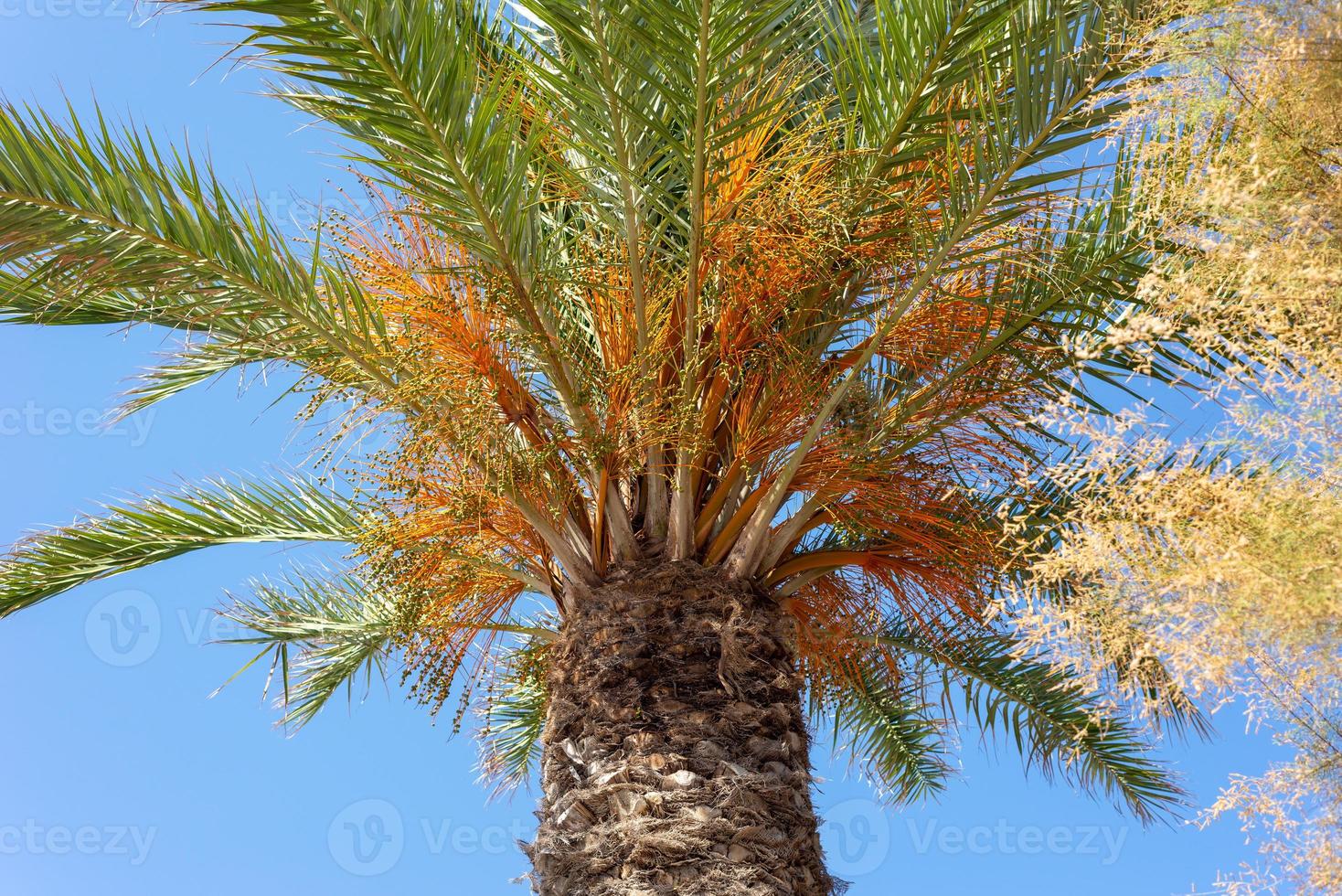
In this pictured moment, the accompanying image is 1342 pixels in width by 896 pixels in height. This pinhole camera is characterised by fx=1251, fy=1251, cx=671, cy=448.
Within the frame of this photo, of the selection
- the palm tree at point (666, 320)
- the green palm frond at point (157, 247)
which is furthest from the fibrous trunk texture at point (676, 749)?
the green palm frond at point (157, 247)

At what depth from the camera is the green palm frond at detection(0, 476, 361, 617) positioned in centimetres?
623

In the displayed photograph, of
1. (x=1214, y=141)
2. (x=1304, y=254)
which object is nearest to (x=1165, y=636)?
(x=1304, y=254)

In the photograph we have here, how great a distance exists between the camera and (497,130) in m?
4.43

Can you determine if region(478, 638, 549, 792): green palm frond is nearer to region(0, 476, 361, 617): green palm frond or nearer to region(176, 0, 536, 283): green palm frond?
region(0, 476, 361, 617): green palm frond

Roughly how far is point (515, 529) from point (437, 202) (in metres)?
1.58

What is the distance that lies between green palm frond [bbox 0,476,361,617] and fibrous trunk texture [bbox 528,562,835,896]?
1769mm

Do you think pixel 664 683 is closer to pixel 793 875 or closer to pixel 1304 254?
pixel 793 875

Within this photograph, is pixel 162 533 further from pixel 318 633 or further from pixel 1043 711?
pixel 1043 711

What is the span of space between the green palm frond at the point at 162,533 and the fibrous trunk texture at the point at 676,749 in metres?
1.77

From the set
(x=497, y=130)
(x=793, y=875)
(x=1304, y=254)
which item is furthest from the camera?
(x=793, y=875)

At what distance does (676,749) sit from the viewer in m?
4.73

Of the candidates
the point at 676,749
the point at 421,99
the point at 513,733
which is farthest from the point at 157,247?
the point at 513,733

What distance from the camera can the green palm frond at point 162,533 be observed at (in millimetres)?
6230

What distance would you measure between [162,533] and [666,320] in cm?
307
